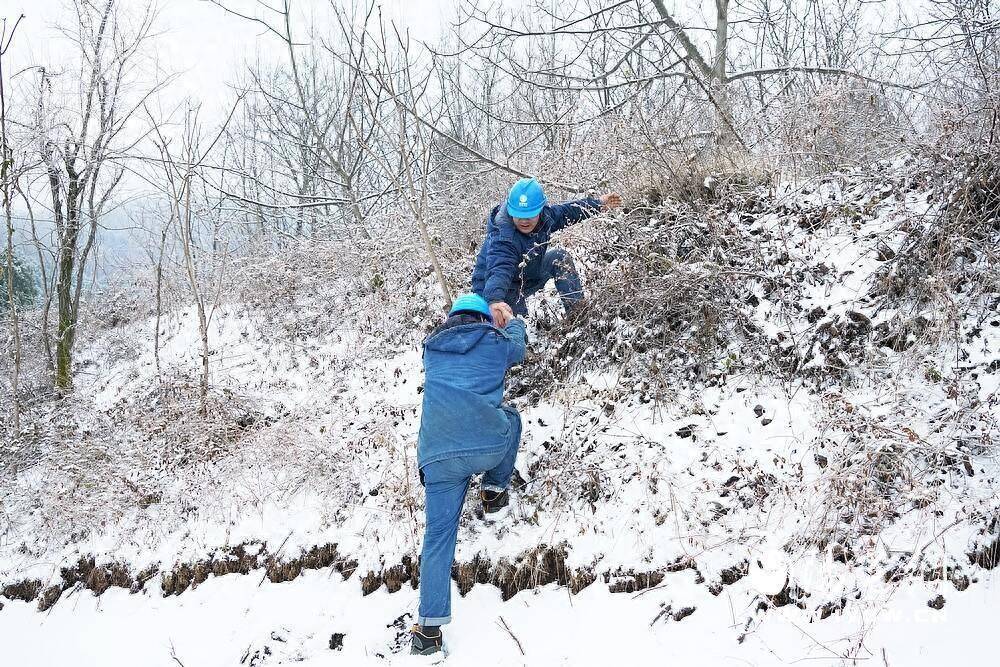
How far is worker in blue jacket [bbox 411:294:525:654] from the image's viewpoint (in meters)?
3.34

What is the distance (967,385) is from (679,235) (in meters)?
2.11

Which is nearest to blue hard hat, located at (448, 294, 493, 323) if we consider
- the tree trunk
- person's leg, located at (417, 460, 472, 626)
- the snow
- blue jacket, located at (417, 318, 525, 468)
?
blue jacket, located at (417, 318, 525, 468)

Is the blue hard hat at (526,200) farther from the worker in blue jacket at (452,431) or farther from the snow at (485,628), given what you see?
the snow at (485,628)

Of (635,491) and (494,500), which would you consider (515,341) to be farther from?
(635,491)

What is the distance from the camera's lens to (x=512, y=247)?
4555 mm

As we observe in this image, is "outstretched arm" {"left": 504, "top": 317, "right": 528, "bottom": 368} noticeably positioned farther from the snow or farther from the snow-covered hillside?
the snow

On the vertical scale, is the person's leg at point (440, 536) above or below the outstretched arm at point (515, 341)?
below

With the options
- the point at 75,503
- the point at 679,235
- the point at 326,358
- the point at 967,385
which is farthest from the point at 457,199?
the point at 967,385

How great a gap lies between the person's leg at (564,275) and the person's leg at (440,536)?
73.4 inches

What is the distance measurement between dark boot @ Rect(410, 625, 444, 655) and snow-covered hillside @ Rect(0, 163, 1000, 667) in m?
0.16

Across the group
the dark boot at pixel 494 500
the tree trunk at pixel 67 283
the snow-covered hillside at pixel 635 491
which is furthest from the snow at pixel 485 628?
the tree trunk at pixel 67 283

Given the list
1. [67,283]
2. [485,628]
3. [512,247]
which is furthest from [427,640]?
[67,283]

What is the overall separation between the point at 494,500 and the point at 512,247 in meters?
1.83

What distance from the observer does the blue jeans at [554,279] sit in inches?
185
